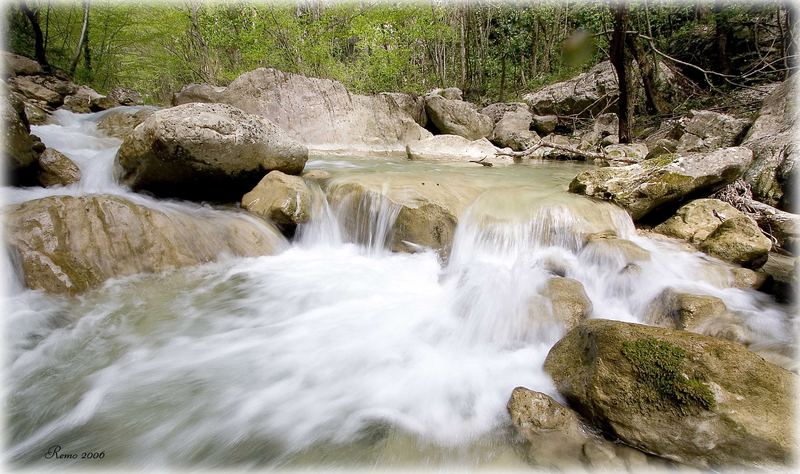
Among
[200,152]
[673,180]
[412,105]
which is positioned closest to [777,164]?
[673,180]

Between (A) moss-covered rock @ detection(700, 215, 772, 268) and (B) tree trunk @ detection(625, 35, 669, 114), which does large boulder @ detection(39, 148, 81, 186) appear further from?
(B) tree trunk @ detection(625, 35, 669, 114)

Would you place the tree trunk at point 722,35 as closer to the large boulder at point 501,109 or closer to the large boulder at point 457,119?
the large boulder at point 501,109

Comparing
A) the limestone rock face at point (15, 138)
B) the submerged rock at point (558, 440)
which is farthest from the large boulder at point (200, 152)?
the submerged rock at point (558, 440)

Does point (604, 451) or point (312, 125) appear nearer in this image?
point (604, 451)

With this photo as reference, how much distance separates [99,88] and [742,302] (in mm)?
20061

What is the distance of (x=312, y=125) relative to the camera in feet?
32.0

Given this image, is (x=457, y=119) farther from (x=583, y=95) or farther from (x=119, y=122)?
(x=119, y=122)

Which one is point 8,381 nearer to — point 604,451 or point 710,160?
point 604,451

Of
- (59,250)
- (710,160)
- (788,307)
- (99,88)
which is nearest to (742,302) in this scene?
(788,307)

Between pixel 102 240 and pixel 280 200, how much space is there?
1829 millimetres

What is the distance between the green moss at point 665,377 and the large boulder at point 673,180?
10.6ft

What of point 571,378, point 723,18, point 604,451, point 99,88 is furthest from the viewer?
point 99,88

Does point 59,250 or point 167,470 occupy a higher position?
point 59,250

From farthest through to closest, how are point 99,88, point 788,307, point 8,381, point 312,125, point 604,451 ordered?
point 99,88 → point 312,125 → point 788,307 → point 8,381 → point 604,451
